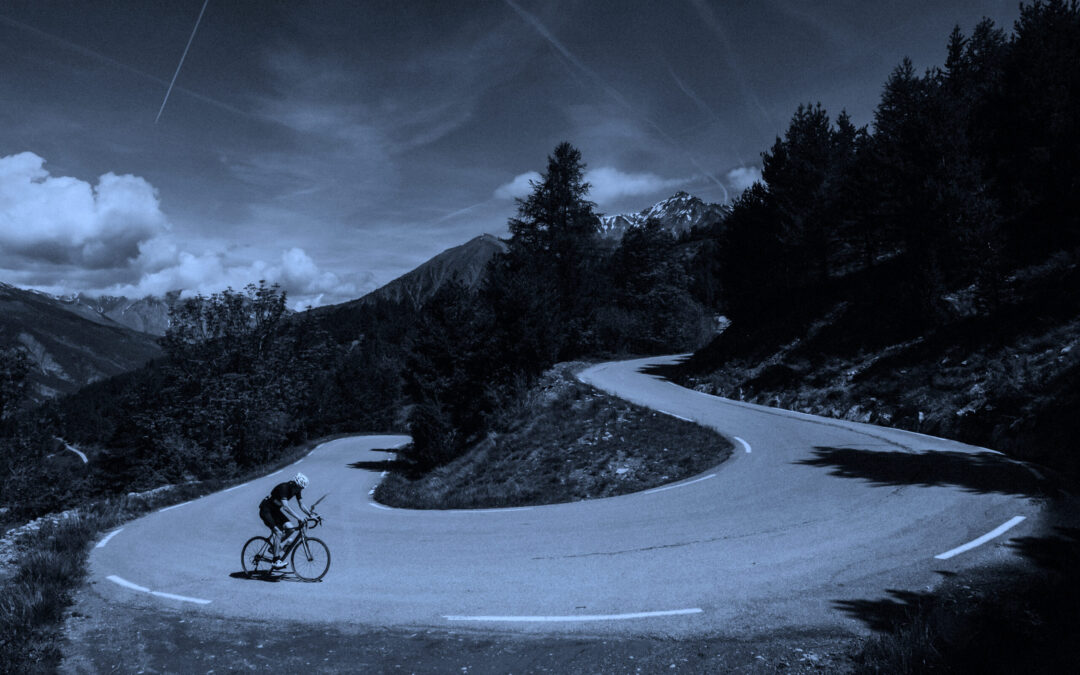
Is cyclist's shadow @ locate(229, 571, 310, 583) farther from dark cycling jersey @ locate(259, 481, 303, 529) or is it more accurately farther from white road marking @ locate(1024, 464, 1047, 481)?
white road marking @ locate(1024, 464, 1047, 481)

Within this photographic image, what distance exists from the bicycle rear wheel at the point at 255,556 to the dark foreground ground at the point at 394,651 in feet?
6.12

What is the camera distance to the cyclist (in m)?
9.75

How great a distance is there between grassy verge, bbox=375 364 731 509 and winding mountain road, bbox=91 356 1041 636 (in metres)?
Result: 1.29

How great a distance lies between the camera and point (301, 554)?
9.76 meters

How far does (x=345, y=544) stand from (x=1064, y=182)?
97.6 feet

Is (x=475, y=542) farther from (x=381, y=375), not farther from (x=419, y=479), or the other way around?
(x=381, y=375)

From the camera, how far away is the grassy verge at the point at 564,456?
15.0m

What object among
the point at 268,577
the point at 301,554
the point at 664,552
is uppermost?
the point at 664,552

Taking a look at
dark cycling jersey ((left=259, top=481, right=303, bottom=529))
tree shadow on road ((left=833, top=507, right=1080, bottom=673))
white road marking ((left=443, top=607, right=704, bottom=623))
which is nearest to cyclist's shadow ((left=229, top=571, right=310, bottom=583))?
dark cycling jersey ((left=259, top=481, right=303, bottom=529))

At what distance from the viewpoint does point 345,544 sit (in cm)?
1159

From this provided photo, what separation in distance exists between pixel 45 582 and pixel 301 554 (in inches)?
166

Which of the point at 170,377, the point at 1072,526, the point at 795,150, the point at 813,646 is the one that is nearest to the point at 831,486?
the point at 1072,526

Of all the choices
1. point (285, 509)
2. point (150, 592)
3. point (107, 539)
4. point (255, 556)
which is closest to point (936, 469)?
point (285, 509)

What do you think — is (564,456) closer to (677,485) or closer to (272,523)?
(677,485)
